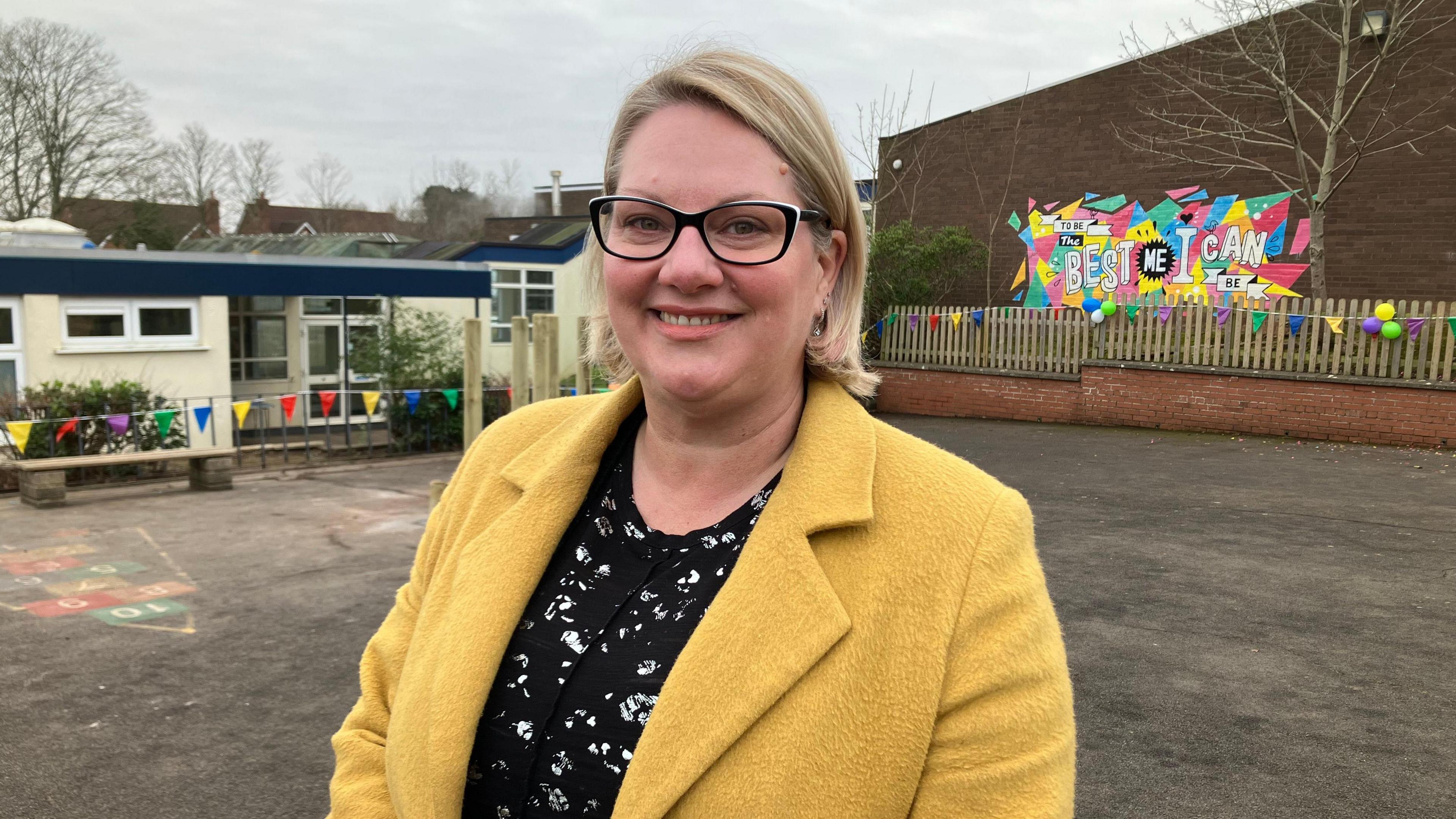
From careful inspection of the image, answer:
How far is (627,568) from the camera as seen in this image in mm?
1870

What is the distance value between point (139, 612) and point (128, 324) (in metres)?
10.2

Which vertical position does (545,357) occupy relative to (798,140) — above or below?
below

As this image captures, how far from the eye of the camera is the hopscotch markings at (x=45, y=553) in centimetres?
949

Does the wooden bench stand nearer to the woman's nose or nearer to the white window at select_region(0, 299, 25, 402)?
the white window at select_region(0, 299, 25, 402)

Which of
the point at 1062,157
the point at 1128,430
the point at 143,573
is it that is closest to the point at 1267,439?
the point at 1128,430

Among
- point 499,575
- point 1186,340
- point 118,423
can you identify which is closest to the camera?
point 499,575

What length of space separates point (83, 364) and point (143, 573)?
332 inches

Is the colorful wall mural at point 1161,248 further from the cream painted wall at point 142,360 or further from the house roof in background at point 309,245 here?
the cream painted wall at point 142,360

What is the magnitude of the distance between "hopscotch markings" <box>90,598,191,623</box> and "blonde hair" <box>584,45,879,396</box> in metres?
6.93

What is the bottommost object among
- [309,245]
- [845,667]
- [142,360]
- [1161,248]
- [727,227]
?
[142,360]

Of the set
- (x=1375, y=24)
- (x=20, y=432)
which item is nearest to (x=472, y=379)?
(x=20, y=432)

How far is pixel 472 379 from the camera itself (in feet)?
34.1

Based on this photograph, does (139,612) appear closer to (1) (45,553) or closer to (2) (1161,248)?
(1) (45,553)

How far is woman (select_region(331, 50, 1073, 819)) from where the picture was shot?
59.7 inches
